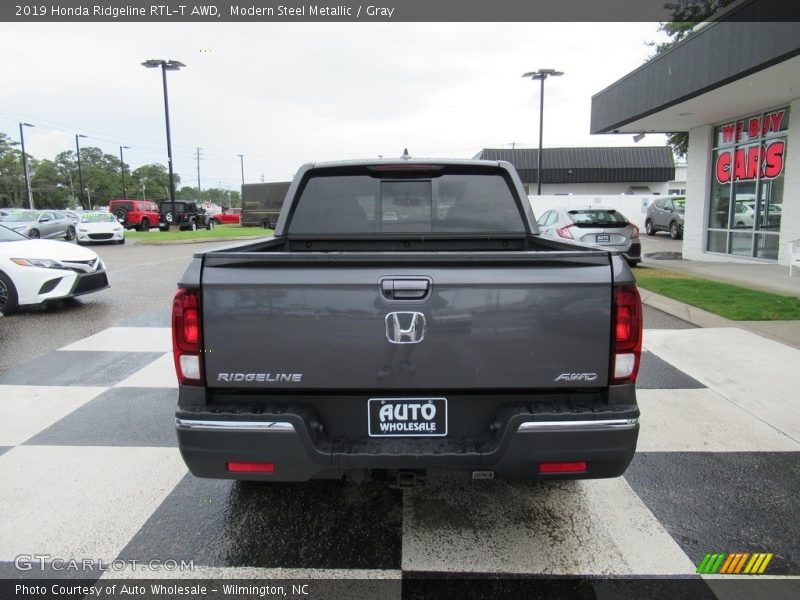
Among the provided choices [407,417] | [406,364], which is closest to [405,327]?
[406,364]

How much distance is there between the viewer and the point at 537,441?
7.80ft

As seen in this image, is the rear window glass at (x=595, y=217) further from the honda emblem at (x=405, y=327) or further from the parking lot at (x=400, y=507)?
the honda emblem at (x=405, y=327)

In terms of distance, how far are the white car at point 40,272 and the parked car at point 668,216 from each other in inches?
883

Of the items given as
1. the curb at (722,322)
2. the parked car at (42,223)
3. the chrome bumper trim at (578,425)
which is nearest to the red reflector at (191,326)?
the chrome bumper trim at (578,425)

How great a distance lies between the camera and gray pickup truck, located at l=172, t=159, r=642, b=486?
239 centimetres

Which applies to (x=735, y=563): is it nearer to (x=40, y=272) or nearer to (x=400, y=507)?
(x=400, y=507)

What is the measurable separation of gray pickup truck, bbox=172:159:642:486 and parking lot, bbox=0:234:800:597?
0.55m

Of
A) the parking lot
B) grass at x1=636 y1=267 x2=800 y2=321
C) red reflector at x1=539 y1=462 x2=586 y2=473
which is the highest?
red reflector at x1=539 y1=462 x2=586 y2=473

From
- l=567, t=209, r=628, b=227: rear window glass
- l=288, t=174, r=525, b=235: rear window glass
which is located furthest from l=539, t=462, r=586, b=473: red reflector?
l=567, t=209, r=628, b=227: rear window glass

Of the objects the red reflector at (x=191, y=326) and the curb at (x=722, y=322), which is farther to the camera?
the curb at (x=722, y=322)

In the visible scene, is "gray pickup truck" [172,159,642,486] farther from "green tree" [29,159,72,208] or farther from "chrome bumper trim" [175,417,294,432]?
"green tree" [29,159,72,208]

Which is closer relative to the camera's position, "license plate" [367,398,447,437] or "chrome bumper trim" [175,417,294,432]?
"chrome bumper trim" [175,417,294,432]

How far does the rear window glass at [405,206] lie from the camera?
12.7ft

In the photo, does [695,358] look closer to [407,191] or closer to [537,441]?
[407,191]
